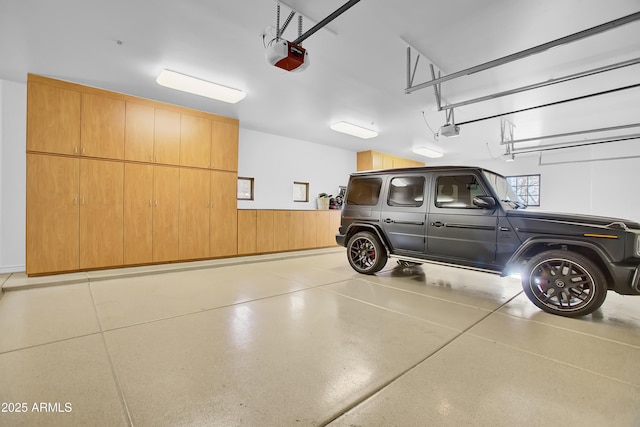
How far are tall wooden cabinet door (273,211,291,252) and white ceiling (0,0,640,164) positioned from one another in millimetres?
2524

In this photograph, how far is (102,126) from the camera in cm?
447

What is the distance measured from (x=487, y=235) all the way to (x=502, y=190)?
32.3 inches

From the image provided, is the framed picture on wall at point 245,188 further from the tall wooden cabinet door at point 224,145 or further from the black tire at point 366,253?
the black tire at point 366,253

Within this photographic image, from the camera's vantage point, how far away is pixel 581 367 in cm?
194

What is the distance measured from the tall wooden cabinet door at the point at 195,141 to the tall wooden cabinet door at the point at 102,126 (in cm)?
97

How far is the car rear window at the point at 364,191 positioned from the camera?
4.64 metres

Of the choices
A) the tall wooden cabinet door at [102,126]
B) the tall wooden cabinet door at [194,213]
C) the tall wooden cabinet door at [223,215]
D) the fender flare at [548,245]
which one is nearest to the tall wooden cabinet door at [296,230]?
the tall wooden cabinet door at [223,215]

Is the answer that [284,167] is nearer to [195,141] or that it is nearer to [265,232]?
[265,232]

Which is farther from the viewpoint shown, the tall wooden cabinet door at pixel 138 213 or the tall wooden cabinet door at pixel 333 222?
the tall wooden cabinet door at pixel 333 222

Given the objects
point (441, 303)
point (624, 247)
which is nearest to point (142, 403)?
point (441, 303)

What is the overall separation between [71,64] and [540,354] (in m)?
6.20

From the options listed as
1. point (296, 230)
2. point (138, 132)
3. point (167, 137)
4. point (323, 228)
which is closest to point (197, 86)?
point (167, 137)

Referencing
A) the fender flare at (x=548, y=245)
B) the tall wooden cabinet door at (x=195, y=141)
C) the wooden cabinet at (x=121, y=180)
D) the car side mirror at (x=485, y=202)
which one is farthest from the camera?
the tall wooden cabinet door at (x=195, y=141)

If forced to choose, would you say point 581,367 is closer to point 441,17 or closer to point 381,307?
point 381,307
